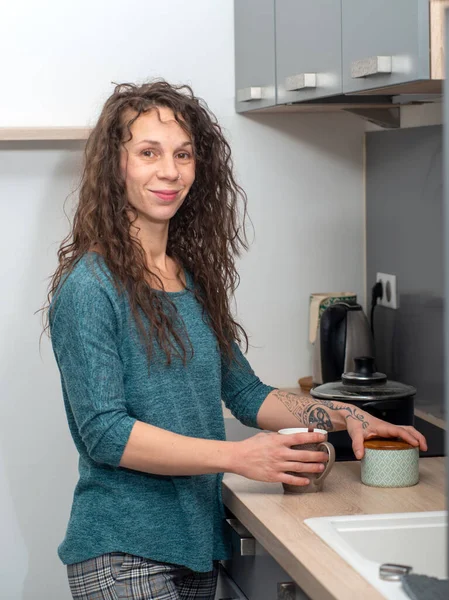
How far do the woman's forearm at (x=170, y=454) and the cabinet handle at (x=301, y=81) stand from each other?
87 centimetres

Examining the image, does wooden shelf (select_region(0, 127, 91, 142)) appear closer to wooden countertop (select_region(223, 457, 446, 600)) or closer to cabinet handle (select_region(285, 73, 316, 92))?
cabinet handle (select_region(285, 73, 316, 92))

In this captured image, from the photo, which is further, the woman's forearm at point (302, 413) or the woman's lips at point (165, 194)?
the woman's forearm at point (302, 413)

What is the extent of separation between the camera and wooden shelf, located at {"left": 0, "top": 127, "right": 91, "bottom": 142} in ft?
7.91

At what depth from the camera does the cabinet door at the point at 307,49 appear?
6.38 feet

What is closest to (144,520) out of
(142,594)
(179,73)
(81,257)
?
(142,594)

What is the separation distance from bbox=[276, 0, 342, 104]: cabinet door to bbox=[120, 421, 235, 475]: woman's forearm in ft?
2.57

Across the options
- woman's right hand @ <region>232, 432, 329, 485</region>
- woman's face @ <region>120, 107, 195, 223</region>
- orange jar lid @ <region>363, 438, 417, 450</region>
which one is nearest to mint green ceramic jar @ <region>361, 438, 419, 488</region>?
orange jar lid @ <region>363, 438, 417, 450</region>

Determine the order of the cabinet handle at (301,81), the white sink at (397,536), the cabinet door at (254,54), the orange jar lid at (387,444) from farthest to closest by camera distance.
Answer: the cabinet door at (254,54) → the cabinet handle at (301,81) → the orange jar lid at (387,444) → the white sink at (397,536)

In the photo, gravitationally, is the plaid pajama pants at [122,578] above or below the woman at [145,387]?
below

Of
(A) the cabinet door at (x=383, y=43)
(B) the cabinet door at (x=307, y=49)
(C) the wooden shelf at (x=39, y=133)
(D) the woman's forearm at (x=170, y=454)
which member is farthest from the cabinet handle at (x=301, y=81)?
(D) the woman's forearm at (x=170, y=454)

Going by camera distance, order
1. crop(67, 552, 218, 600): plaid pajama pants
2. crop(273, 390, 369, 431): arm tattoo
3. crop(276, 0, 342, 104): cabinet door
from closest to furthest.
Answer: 1. crop(67, 552, 218, 600): plaid pajama pants
2. crop(273, 390, 369, 431): arm tattoo
3. crop(276, 0, 342, 104): cabinet door

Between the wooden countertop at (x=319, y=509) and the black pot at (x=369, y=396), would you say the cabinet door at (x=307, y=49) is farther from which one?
the wooden countertop at (x=319, y=509)

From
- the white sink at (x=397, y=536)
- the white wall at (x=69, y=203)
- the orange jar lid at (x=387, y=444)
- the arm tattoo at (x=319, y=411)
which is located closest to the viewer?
the white sink at (x=397, y=536)

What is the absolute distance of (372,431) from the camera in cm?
178
